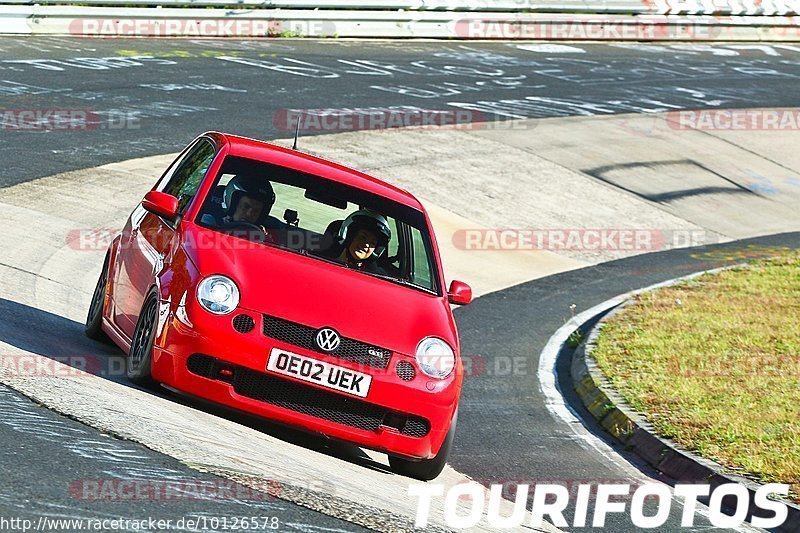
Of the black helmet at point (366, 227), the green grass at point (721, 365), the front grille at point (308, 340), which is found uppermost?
the black helmet at point (366, 227)

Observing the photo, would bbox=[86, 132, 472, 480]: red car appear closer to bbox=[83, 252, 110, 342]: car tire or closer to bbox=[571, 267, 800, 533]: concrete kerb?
bbox=[83, 252, 110, 342]: car tire

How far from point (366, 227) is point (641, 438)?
276 centimetres

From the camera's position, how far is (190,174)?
8.82 meters

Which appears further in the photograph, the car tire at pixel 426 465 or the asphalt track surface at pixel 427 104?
the asphalt track surface at pixel 427 104

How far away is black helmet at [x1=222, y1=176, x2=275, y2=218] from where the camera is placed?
8.28 m

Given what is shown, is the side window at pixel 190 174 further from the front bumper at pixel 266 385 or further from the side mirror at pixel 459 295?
the side mirror at pixel 459 295

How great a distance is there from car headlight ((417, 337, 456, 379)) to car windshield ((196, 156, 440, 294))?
0.66 m

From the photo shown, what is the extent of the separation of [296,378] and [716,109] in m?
21.7

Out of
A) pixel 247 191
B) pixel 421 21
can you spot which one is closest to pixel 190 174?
pixel 247 191

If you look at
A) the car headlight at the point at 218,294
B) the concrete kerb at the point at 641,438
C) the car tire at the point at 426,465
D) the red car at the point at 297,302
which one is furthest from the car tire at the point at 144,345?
the concrete kerb at the point at 641,438

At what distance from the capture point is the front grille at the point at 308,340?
7.18 meters

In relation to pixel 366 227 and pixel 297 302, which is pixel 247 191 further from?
pixel 297 302

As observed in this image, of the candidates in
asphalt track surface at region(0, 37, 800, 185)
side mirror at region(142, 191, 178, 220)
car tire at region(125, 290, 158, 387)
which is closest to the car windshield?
side mirror at region(142, 191, 178, 220)

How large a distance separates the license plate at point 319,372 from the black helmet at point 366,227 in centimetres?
129
